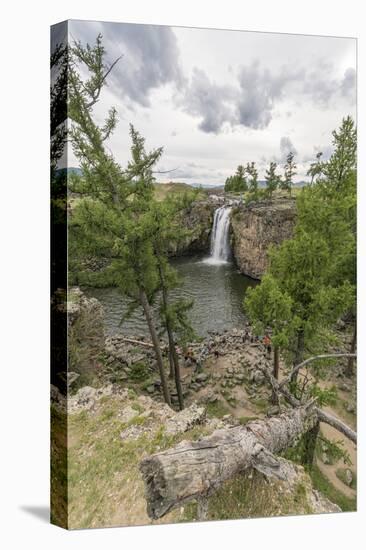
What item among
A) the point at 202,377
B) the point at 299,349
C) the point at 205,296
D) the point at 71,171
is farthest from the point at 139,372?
the point at 71,171

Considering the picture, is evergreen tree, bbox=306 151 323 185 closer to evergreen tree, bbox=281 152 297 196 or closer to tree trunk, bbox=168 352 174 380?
evergreen tree, bbox=281 152 297 196

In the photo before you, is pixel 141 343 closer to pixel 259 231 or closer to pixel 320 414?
pixel 259 231

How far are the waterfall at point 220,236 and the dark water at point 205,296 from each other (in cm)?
17

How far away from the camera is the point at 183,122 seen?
6.51 m

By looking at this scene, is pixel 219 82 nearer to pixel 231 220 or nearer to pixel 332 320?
pixel 231 220

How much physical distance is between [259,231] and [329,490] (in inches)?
142

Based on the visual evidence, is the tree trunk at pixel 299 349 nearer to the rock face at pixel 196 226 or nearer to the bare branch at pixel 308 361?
the bare branch at pixel 308 361

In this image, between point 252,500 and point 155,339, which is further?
point 155,339

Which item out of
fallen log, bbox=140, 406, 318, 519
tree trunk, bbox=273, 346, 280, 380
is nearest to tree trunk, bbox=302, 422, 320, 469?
fallen log, bbox=140, 406, 318, 519

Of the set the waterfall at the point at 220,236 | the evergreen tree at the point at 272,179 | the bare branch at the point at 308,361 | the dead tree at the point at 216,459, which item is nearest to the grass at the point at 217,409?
the dead tree at the point at 216,459

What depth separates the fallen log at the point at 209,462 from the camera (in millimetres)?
5695

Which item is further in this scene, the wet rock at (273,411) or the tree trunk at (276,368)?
the tree trunk at (276,368)

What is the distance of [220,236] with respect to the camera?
7.41 meters

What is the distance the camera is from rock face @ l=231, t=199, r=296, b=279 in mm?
7234
